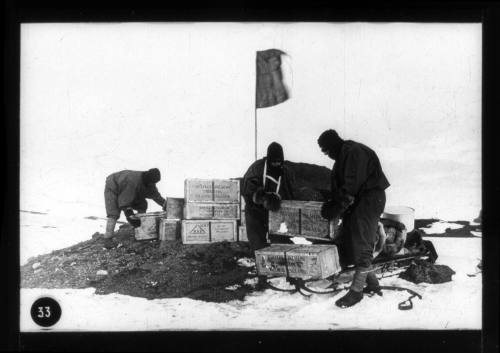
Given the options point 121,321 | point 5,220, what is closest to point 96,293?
point 121,321

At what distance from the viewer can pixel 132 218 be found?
4531 mm

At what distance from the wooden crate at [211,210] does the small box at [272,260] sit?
0.40 meters

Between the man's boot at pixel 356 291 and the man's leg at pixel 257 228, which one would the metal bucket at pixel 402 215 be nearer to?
the man's boot at pixel 356 291

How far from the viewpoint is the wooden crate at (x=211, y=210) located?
14.7 feet

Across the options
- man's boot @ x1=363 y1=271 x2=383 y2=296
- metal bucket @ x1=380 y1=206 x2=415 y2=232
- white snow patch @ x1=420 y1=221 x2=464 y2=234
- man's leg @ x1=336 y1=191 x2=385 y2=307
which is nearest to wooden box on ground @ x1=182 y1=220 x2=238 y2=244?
man's leg @ x1=336 y1=191 x2=385 y2=307

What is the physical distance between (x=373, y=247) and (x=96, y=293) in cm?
233

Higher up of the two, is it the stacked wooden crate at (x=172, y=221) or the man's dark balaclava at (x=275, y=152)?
the man's dark balaclava at (x=275, y=152)

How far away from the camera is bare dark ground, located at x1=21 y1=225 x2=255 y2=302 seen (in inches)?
174

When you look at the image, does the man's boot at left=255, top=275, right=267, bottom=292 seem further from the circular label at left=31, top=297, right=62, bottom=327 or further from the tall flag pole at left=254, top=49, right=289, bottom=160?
the circular label at left=31, top=297, right=62, bottom=327

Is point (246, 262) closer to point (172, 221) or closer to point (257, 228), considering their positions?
point (257, 228)

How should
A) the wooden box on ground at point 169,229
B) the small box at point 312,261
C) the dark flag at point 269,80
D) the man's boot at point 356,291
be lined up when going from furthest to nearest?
the wooden box on ground at point 169,229 → the dark flag at point 269,80 → the man's boot at point 356,291 → the small box at point 312,261

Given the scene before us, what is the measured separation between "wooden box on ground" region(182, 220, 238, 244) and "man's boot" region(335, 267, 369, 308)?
1.03 meters

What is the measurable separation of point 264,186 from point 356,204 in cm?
77

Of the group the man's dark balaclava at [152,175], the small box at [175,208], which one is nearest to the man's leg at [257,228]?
the small box at [175,208]
